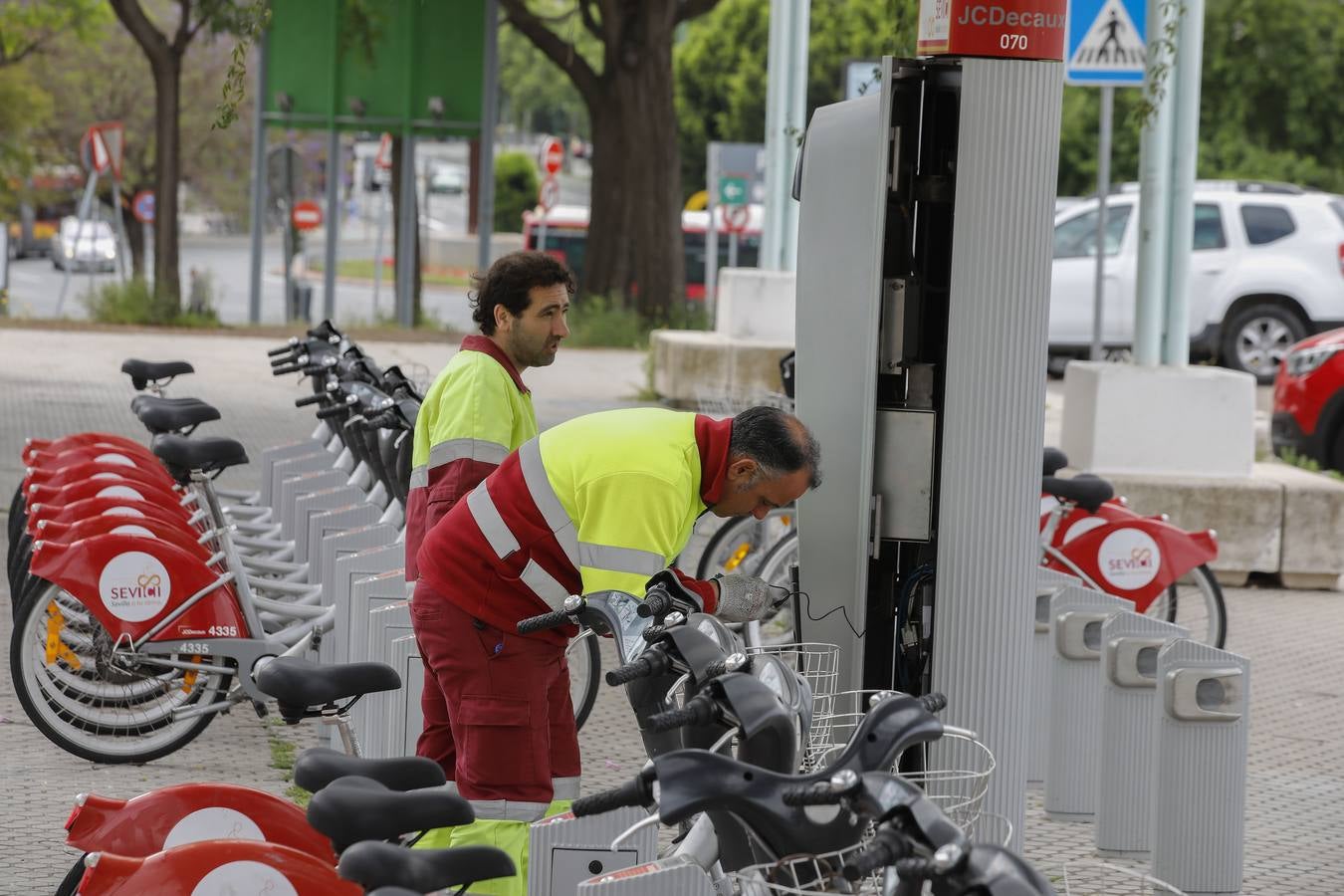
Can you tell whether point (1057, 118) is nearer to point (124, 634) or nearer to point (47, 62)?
point (124, 634)

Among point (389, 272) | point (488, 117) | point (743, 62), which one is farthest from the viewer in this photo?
point (389, 272)

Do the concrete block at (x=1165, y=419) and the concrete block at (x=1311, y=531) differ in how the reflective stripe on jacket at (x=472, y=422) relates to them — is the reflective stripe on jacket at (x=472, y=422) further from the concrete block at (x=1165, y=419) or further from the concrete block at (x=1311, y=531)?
the concrete block at (x=1311, y=531)

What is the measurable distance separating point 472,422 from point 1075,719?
245 cm

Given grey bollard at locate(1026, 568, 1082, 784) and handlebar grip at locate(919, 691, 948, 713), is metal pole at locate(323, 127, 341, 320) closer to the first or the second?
grey bollard at locate(1026, 568, 1082, 784)

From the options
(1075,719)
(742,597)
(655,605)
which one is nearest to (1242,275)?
(1075,719)

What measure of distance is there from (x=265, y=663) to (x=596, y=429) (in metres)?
0.83

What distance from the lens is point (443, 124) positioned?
22.8 metres

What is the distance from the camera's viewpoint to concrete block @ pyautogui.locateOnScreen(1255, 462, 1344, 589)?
34.7 ft

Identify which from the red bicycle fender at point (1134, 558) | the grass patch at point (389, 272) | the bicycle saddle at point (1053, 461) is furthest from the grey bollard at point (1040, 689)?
the grass patch at point (389, 272)

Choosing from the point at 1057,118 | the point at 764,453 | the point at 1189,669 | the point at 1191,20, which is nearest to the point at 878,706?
the point at 764,453

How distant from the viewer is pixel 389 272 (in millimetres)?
51875

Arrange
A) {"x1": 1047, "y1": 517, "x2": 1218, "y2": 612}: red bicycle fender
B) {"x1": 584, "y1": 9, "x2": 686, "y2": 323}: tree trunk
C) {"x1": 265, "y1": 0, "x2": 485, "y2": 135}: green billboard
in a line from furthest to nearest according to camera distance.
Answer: {"x1": 584, "y1": 9, "x2": 686, "y2": 323}: tree trunk → {"x1": 265, "y1": 0, "x2": 485, "y2": 135}: green billboard → {"x1": 1047, "y1": 517, "x2": 1218, "y2": 612}: red bicycle fender

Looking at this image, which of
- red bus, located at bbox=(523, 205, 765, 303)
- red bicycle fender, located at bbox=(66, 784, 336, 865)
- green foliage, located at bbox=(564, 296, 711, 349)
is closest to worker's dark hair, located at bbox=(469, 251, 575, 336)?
red bicycle fender, located at bbox=(66, 784, 336, 865)

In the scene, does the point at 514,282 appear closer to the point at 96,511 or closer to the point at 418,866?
the point at 96,511
